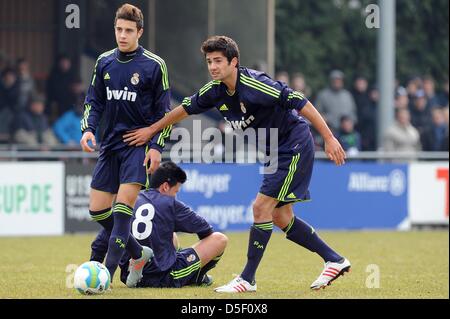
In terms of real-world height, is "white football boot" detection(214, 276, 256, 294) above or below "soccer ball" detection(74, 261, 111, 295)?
below

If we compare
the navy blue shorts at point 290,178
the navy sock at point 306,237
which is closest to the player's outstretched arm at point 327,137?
the navy blue shorts at point 290,178

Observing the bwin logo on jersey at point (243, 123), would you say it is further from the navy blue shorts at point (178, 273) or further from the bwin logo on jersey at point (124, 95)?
the navy blue shorts at point (178, 273)

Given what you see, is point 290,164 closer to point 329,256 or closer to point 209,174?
point 329,256

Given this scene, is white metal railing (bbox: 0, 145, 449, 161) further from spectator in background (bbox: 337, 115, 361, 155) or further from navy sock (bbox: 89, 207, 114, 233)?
navy sock (bbox: 89, 207, 114, 233)

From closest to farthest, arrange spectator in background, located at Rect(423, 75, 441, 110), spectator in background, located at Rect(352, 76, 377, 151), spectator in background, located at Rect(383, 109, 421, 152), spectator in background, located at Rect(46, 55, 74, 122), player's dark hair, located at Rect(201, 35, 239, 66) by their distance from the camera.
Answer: player's dark hair, located at Rect(201, 35, 239, 66) < spectator in background, located at Rect(46, 55, 74, 122) < spectator in background, located at Rect(383, 109, 421, 152) < spectator in background, located at Rect(423, 75, 441, 110) < spectator in background, located at Rect(352, 76, 377, 151)

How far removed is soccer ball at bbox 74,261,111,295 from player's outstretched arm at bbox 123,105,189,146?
107cm

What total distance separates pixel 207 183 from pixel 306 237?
769 centimetres

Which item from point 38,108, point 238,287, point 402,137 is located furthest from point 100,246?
point 402,137

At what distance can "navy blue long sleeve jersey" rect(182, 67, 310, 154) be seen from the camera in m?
9.54

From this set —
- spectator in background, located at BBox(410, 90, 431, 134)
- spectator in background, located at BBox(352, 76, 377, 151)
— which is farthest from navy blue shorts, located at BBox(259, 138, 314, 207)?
spectator in background, located at BBox(352, 76, 377, 151)

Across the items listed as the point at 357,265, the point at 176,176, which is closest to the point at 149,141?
the point at 176,176

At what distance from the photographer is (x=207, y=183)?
58.3 ft

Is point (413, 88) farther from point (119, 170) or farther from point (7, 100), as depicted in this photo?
point (119, 170)

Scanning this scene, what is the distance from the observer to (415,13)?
28125mm
